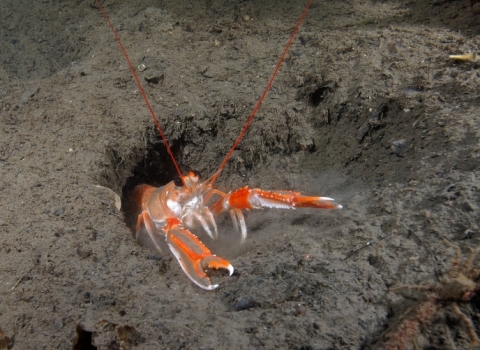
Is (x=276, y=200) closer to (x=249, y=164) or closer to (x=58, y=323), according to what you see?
(x=249, y=164)

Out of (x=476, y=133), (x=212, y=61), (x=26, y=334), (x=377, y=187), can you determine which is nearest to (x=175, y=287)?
(x=26, y=334)

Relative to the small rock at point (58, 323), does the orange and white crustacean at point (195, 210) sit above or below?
below

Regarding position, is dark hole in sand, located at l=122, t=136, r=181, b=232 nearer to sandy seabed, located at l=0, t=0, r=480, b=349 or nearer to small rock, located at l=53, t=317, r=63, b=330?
sandy seabed, located at l=0, t=0, r=480, b=349

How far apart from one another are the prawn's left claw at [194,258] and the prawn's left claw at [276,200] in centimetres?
64

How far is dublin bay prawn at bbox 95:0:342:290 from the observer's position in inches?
126

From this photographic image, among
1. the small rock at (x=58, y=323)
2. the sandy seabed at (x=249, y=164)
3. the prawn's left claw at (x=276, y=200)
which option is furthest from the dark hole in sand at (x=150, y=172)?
the small rock at (x=58, y=323)

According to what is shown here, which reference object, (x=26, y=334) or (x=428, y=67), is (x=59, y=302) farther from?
(x=428, y=67)

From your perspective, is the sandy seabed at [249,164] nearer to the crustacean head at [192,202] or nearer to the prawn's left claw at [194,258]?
the prawn's left claw at [194,258]

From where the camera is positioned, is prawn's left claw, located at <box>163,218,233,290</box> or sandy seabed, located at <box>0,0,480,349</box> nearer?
sandy seabed, located at <box>0,0,480,349</box>

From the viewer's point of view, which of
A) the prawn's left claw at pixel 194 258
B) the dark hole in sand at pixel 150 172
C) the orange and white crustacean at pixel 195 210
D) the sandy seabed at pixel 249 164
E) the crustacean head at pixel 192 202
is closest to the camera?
the sandy seabed at pixel 249 164

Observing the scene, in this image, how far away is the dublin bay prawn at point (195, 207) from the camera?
320cm

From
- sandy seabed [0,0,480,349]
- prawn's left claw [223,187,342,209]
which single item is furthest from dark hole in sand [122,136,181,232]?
prawn's left claw [223,187,342,209]

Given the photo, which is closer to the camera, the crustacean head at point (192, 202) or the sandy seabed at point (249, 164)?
the sandy seabed at point (249, 164)

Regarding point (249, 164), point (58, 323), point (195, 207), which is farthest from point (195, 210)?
point (58, 323)
